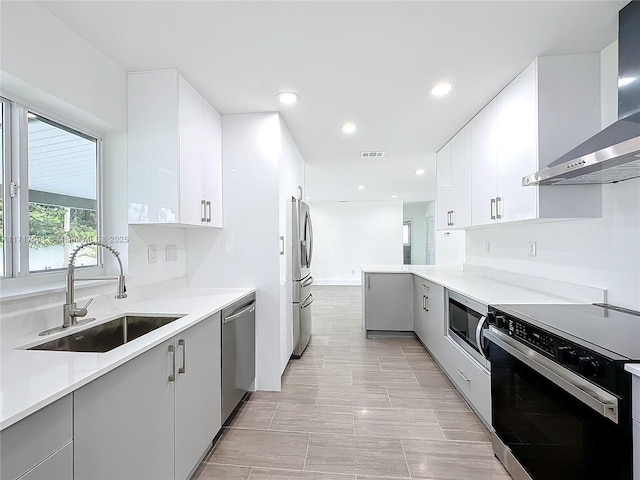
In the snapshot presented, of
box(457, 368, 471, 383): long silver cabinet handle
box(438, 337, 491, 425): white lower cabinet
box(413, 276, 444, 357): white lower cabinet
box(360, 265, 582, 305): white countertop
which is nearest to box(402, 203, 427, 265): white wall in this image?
box(413, 276, 444, 357): white lower cabinet

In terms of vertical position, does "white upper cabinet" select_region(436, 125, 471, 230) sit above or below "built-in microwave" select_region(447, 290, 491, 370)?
above

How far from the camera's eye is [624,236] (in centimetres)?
177

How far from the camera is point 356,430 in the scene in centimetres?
218

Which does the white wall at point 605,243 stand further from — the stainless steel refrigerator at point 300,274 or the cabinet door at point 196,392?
the cabinet door at point 196,392

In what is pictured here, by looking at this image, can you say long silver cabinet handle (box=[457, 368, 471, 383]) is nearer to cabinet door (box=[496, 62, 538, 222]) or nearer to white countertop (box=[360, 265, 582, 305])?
white countertop (box=[360, 265, 582, 305])

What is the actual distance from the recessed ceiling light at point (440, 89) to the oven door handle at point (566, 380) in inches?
66.2

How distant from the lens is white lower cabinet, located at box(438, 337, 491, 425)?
208 centimetres

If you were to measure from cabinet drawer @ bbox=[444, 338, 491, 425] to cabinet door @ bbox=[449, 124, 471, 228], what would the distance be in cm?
117

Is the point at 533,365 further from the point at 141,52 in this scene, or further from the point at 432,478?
the point at 141,52

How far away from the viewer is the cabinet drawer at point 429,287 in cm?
312

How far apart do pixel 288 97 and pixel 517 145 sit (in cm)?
165

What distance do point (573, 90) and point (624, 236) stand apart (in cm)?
91

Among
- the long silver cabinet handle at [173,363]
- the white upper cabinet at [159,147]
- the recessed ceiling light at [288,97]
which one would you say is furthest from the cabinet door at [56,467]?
the recessed ceiling light at [288,97]

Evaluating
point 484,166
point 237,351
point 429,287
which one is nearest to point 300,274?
point 237,351
